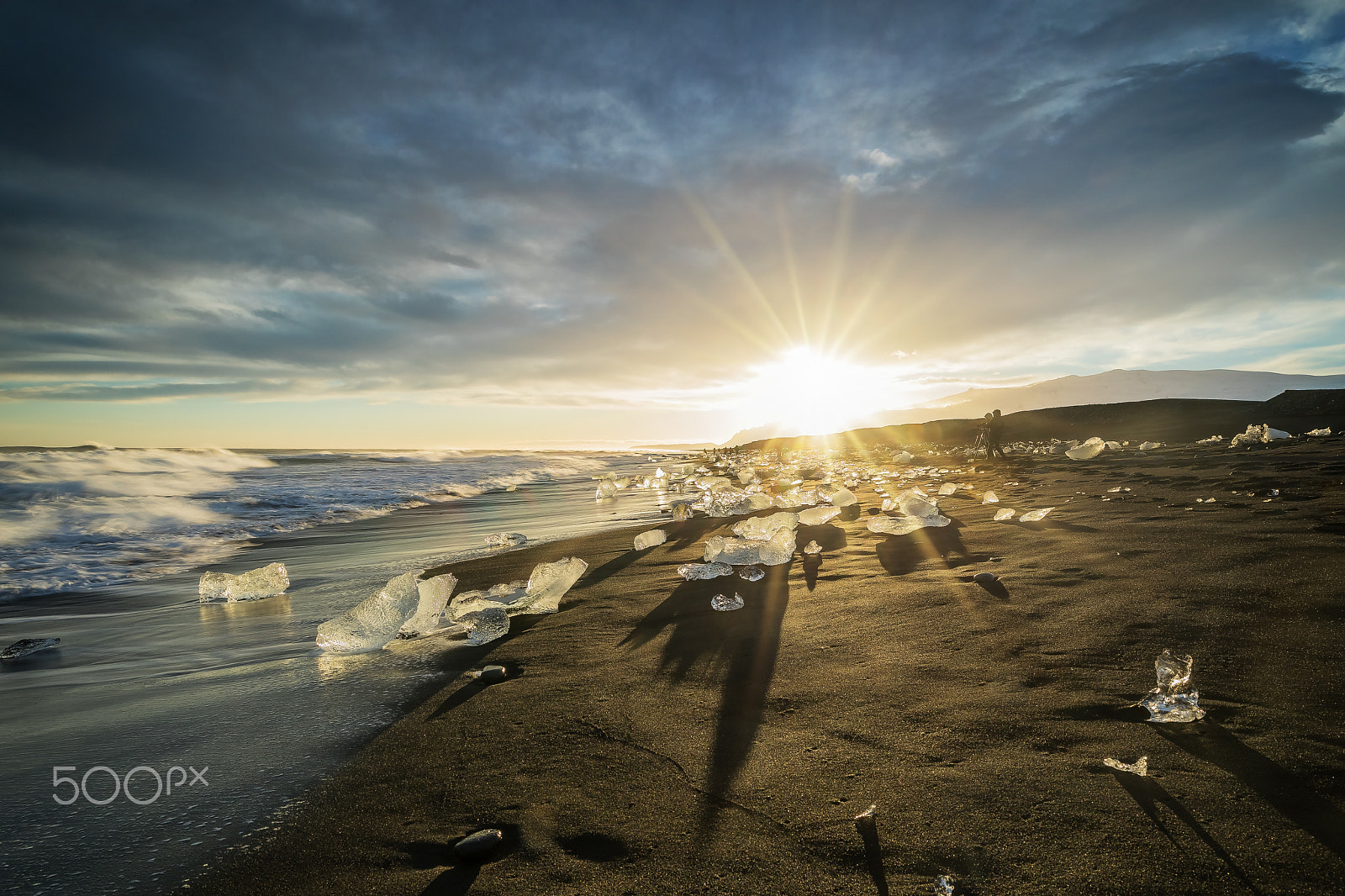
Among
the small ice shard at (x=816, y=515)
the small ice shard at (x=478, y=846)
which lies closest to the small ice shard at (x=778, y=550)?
the small ice shard at (x=816, y=515)

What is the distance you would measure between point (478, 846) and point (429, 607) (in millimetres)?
2300

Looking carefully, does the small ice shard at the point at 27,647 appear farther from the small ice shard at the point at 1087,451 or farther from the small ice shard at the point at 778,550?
the small ice shard at the point at 1087,451

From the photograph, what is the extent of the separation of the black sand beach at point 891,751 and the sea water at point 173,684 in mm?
300

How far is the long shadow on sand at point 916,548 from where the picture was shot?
4.11m

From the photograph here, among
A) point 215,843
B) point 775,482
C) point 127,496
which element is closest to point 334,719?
point 215,843

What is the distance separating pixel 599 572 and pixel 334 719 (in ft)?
8.54

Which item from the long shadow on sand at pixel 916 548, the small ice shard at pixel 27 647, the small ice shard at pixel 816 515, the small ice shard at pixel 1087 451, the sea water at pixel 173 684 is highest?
the small ice shard at pixel 1087 451

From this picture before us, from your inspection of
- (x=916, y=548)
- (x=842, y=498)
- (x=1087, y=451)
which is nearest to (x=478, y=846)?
(x=916, y=548)

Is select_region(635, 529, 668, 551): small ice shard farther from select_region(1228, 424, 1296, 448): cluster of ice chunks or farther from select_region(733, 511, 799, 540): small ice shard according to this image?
select_region(1228, 424, 1296, 448): cluster of ice chunks

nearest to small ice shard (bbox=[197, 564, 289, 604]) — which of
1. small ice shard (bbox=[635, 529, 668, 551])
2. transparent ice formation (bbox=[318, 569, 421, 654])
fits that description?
transparent ice formation (bbox=[318, 569, 421, 654])

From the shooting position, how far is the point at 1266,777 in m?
1.44

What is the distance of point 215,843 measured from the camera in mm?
1573

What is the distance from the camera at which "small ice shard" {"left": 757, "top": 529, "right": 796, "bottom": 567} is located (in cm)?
452

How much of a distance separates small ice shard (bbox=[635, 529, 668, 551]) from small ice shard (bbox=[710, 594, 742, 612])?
89.8 inches
